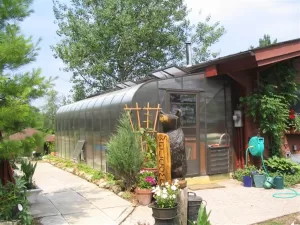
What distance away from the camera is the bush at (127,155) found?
6.75 meters

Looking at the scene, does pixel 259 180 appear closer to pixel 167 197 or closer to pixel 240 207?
pixel 240 207

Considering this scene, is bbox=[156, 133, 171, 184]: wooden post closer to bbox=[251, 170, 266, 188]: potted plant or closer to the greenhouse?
the greenhouse

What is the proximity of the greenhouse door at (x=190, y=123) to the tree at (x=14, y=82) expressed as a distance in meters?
3.83

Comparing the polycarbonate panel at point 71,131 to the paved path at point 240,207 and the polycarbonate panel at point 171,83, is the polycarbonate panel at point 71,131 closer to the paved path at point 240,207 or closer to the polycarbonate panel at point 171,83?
the polycarbonate panel at point 171,83

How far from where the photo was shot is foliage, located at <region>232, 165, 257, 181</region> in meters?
8.31

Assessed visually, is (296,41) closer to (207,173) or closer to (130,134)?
(207,173)

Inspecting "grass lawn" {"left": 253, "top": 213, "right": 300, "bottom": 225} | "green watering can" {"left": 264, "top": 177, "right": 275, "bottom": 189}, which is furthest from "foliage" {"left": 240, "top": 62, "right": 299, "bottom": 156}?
"grass lawn" {"left": 253, "top": 213, "right": 300, "bottom": 225}

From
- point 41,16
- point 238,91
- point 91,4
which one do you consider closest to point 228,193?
point 238,91

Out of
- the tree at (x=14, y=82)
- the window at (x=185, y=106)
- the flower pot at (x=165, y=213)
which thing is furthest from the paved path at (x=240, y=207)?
the tree at (x=14, y=82)

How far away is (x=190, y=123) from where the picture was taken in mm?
8281

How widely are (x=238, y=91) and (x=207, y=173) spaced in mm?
2519

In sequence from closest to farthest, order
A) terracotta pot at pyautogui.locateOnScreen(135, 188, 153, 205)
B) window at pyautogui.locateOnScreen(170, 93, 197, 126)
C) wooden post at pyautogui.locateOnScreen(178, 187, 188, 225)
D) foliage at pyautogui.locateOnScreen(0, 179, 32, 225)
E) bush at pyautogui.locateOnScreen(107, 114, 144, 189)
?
wooden post at pyautogui.locateOnScreen(178, 187, 188, 225) → foliage at pyautogui.locateOnScreen(0, 179, 32, 225) → terracotta pot at pyautogui.locateOnScreen(135, 188, 153, 205) → bush at pyautogui.locateOnScreen(107, 114, 144, 189) → window at pyautogui.locateOnScreen(170, 93, 197, 126)

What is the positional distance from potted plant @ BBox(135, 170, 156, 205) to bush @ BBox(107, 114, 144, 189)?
0.93ft

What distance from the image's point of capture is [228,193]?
7223 millimetres
